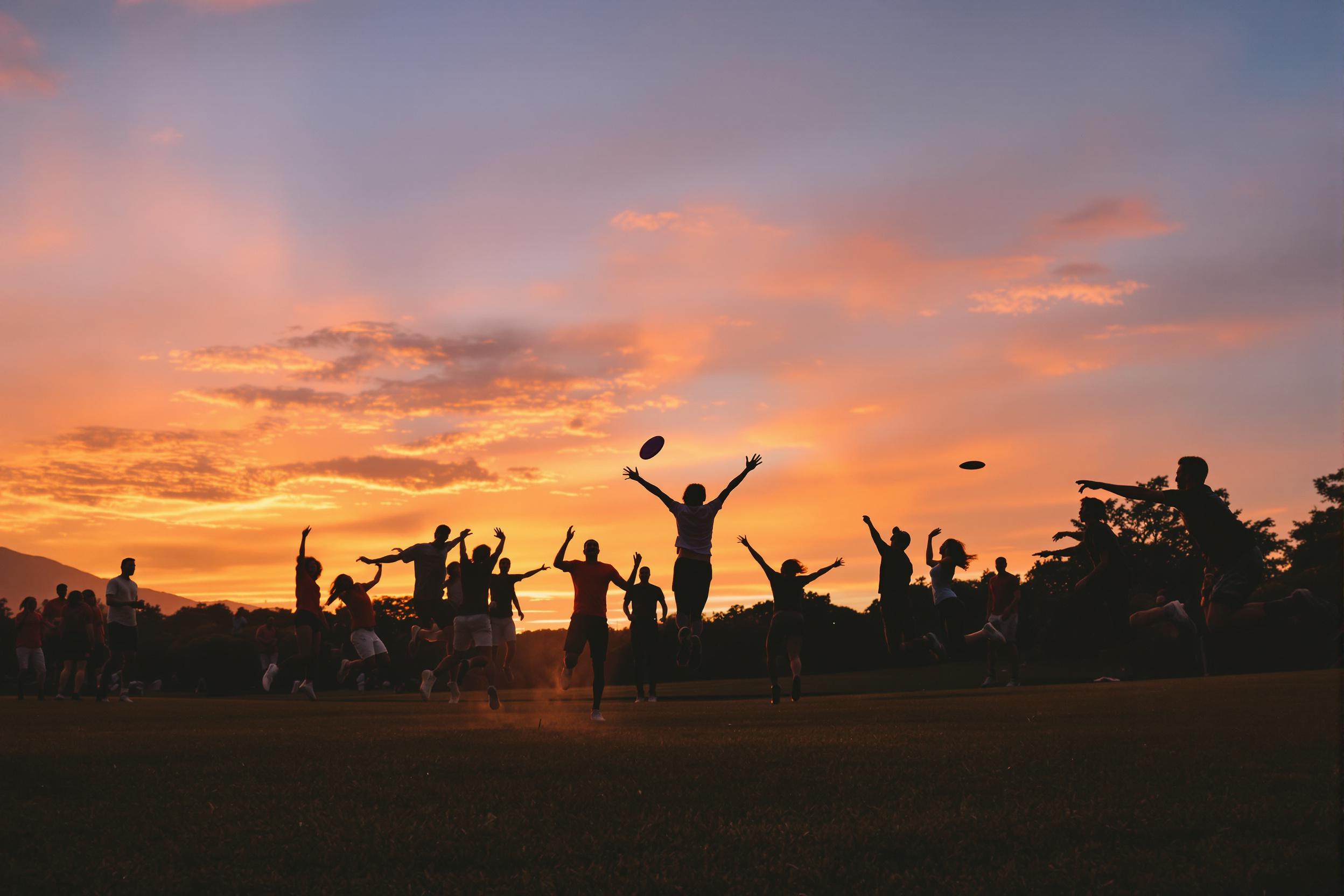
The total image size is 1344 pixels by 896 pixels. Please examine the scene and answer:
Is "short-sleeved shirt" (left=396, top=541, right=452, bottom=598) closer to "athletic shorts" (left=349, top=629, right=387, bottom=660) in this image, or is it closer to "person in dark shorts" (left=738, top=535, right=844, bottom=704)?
"athletic shorts" (left=349, top=629, right=387, bottom=660)

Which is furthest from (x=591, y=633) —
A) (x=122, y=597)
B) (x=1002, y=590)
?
(x=1002, y=590)

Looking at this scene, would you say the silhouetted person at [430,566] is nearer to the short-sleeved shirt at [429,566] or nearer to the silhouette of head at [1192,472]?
the short-sleeved shirt at [429,566]

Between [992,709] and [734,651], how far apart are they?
36175 mm

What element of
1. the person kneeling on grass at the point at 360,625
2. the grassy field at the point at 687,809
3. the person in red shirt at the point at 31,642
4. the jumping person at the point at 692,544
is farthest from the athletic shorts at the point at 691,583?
the person in red shirt at the point at 31,642

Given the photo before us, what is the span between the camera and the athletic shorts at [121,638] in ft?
68.0

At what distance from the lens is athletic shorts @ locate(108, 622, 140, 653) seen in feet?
68.0

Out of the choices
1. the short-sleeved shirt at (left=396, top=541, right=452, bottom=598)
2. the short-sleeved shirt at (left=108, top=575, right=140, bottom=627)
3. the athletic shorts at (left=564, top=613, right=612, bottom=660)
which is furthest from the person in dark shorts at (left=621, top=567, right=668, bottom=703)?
the short-sleeved shirt at (left=108, top=575, right=140, bottom=627)

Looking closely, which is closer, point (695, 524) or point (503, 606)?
point (695, 524)

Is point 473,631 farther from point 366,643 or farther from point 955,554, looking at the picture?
point 955,554

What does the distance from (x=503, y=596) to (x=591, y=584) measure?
7.30 m

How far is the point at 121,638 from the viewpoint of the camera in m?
20.8

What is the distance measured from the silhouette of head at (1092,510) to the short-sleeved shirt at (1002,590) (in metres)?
9.42

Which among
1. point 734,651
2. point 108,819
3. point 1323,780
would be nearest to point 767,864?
point 108,819

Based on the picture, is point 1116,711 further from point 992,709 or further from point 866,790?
point 866,790
